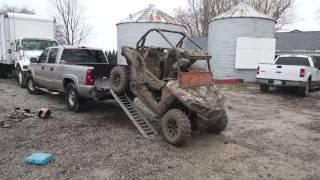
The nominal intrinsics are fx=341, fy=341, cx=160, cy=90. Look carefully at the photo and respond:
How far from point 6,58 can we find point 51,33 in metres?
2.44

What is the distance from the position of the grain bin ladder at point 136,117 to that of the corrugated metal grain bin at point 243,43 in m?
13.1

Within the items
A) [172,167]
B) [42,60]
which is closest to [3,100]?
[42,60]

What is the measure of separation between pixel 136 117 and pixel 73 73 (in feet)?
8.44

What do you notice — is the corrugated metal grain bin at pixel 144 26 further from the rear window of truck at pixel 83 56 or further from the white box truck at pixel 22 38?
the rear window of truck at pixel 83 56

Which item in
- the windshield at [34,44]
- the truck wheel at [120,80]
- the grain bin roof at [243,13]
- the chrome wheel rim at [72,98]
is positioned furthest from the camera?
the grain bin roof at [243,13]

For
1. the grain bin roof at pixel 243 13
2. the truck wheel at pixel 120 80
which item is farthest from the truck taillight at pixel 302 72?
the truck wheel at pixel 120 80

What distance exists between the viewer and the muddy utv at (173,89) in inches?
261

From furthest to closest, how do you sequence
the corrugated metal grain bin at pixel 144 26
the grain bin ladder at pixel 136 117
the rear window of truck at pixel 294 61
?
1. the corrugated metal grain bin at pixel 144 26
2. the rear window of truck at pixel 294 61
3. the grain bin ladder at pixel 136 117

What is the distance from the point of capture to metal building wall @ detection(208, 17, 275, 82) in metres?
20.3

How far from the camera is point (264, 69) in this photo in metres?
14.7

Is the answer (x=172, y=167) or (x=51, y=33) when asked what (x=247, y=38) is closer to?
(x=51, y=33)

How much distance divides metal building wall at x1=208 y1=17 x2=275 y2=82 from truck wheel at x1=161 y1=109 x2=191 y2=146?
14301 mm

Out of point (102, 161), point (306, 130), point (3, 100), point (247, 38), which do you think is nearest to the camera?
point (102, 161)

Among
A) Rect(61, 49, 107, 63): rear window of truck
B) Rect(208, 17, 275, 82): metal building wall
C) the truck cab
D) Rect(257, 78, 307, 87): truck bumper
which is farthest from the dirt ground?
Rect(208, 17, 275, 82): metal building wall
